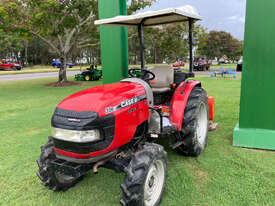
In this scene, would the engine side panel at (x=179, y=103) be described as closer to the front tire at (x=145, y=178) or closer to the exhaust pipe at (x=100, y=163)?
the front tire at (x=145, y=178)

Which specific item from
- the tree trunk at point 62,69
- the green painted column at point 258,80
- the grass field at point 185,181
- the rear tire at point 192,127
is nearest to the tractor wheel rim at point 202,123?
the rear tire at point 192,127

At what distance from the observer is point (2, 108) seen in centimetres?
845

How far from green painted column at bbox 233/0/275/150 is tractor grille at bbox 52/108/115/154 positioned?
2.75 meters

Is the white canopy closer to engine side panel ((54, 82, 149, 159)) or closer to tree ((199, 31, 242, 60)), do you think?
engine side panel ((54, 82, 149, 159))

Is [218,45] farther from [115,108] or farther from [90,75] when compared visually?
[115,108]

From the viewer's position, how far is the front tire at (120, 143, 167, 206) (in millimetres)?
2373

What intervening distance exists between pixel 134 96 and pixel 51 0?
10082mm

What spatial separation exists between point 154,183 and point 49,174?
1266 mm

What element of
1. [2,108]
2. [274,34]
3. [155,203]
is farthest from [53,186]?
[2,108]

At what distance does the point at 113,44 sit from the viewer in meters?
5.32

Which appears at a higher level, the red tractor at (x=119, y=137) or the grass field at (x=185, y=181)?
the red tractor at (x=119, y=137)

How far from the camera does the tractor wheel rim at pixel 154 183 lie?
2617mm

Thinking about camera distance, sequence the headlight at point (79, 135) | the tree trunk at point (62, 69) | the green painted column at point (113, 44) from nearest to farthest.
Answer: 1. the headlight at point (79, 135)
2. the green painted column at point (113, 44)
3. the tree trunk at point (62, 69)

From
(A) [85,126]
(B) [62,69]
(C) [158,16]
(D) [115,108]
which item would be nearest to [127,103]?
(D) [115,108]
